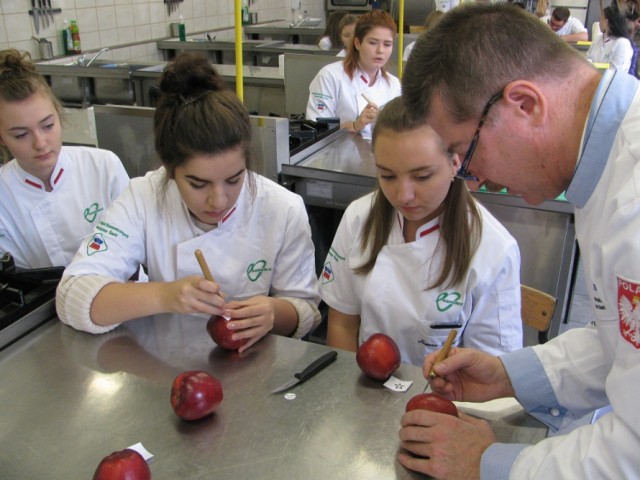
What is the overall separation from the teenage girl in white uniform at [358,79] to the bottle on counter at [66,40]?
227 centimetres

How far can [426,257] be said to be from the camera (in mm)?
1416

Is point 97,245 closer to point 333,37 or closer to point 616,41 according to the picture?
point 333,37

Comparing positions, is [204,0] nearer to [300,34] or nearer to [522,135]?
[300,34]

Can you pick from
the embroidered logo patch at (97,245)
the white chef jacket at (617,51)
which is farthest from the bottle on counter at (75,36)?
the white chef jacket at (617,51)

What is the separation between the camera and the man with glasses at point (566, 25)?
705 cm

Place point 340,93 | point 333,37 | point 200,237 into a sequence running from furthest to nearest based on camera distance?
point 333,37 < point 340,93 < point 200,237

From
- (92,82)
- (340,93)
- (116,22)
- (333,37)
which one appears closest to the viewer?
(340,93)

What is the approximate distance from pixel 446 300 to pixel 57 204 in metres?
1.32

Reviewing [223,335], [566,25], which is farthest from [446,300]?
[566,25]

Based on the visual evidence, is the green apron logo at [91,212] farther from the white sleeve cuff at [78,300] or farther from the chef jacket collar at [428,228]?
the chef jacket collar at [428,228]

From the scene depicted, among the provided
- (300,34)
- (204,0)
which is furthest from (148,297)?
(300,34)

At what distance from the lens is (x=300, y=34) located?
689 cm

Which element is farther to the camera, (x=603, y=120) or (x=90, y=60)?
(x=90, y=60)

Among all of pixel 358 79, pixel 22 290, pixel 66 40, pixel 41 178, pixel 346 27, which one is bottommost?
pixel 22 290
